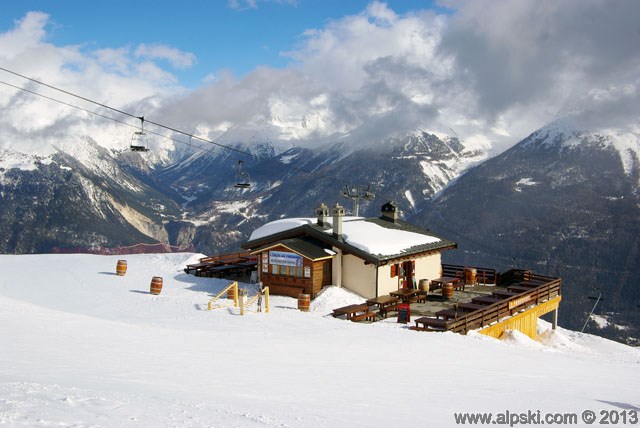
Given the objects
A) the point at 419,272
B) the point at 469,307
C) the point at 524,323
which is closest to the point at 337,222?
the point at 419,272

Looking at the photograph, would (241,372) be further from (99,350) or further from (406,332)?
(406,332)

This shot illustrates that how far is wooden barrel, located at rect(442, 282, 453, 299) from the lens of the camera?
32.3 meters

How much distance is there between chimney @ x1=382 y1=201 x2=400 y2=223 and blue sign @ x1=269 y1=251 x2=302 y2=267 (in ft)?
36.5

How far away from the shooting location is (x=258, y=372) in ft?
46.6

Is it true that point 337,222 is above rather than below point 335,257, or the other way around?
above

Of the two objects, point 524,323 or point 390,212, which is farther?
point 390,212

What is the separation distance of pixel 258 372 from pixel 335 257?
18.8 metres

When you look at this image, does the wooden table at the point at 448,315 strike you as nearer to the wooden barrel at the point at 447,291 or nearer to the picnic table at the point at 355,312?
the picnic table at the point at 355,312

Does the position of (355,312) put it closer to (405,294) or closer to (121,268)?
(405,294)

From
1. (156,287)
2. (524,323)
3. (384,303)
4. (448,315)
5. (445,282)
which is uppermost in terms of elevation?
(445,282)

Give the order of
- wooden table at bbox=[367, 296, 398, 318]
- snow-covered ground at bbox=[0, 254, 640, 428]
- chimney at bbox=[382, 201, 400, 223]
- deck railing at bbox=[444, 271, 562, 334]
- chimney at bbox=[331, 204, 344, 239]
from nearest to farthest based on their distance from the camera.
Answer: snow-covered ground at bbox=[0, 254, 640, 428] → deck railing at bbox=[444, 271, 562, 334] → wooden table at bbox=[367, 296, 398, 318] → chimney at bbox=[331, 204, 344, 239] → chimney at bbox=[382, 201, 400, 223]

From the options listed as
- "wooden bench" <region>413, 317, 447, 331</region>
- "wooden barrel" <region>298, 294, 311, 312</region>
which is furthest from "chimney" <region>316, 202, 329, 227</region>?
"wooden bench" <region>413, 317, 447, 331</region>

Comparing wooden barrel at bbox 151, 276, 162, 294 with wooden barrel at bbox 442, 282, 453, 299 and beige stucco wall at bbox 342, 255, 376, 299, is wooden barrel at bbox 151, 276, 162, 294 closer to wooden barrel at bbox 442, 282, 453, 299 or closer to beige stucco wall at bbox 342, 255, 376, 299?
beige stucco wall at bbox 342, 255, 376, 299

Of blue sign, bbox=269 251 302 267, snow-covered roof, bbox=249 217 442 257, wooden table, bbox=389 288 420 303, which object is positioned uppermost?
snow-covered roof, bbox=249 217 442 257
